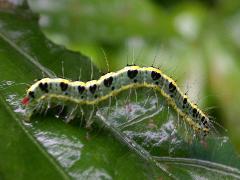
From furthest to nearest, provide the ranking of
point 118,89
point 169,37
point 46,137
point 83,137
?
1. point 169,37
2. point 118,89
3. point 83,137
4. point 46,137

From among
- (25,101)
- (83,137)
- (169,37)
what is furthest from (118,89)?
(169,37)

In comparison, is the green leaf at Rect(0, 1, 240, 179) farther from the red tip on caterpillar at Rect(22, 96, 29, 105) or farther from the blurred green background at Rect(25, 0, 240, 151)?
the blurred green background at Rect(25, 0, 240, 151)

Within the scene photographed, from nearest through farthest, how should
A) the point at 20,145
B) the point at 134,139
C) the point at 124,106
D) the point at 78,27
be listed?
the point at 20,145 < the point at 134,139 < the point at 124,106 < the point at 78,27

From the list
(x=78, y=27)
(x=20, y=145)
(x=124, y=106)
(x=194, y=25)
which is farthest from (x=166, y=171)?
(x=194, y=25)

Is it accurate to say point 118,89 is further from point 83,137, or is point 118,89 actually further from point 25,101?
point 25,101

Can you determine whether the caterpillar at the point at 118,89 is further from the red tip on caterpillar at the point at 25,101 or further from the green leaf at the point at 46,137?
the green leaf at the point at 46,137

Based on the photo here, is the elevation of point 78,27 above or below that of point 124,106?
above

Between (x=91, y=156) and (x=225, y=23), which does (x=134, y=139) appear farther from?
(x=225, y=23)
